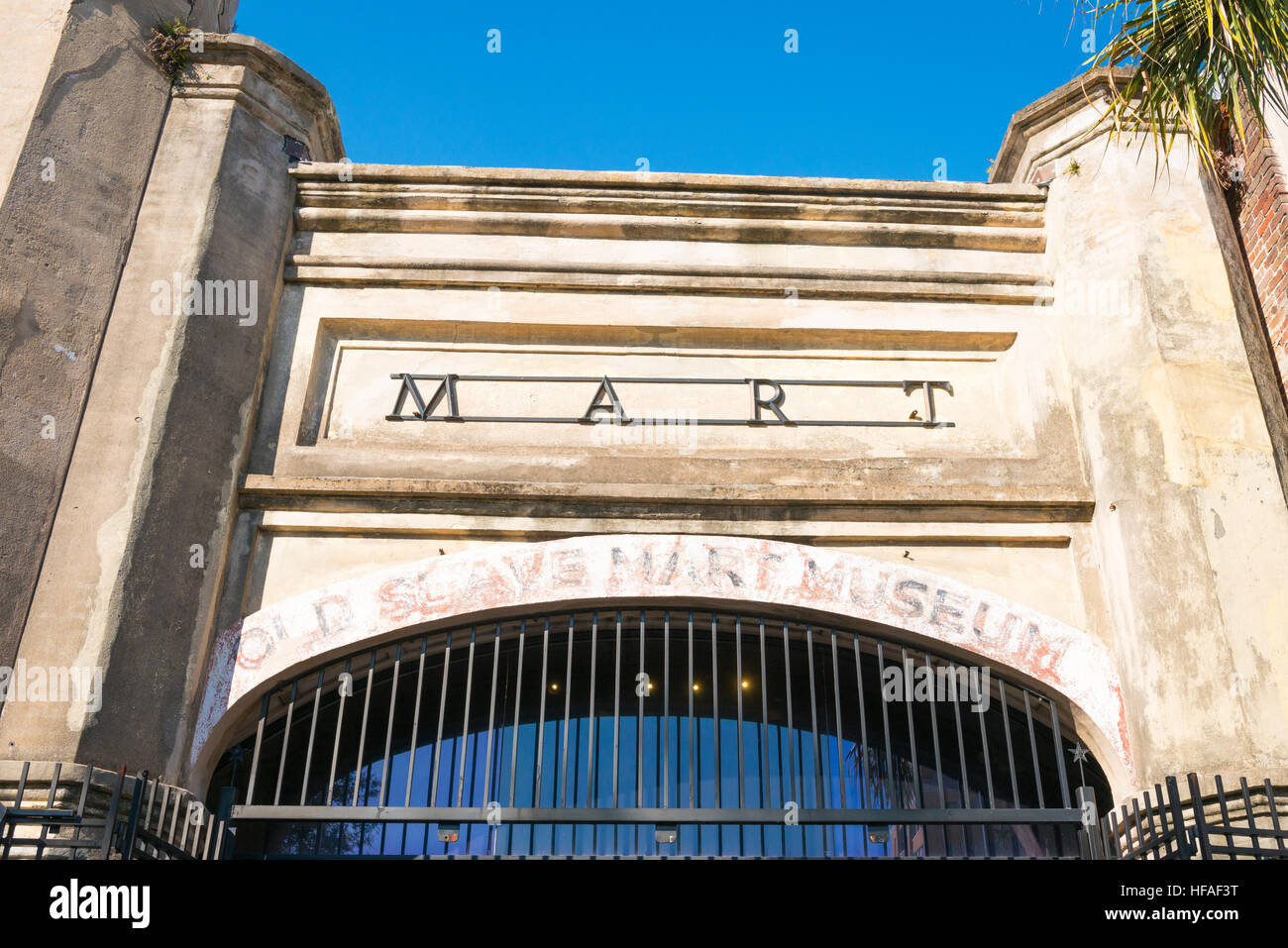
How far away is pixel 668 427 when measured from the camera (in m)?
7.77

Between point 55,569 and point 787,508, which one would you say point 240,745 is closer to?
point 55,569

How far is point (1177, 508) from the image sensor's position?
6973 millimetres

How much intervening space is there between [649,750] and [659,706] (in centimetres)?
29

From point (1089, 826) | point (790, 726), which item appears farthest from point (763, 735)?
point (1089, 826)

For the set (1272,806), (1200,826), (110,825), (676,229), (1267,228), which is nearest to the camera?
(110,825)

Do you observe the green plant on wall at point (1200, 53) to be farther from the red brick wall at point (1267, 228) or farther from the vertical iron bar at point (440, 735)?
the vertical iron bar at point (440, 735)

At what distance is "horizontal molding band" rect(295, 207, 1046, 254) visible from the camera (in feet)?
27.6

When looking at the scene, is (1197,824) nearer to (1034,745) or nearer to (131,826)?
(1034,745)

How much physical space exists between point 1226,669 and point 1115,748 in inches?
27.5

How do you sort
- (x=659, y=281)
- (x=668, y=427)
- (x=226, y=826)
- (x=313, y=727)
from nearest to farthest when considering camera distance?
(x=313, y=727) → (x=226, y=826) → (x=668, y=427) → (x=659, y=281)

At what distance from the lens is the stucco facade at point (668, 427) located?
6.62 m

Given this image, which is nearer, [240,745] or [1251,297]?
[240,745]
